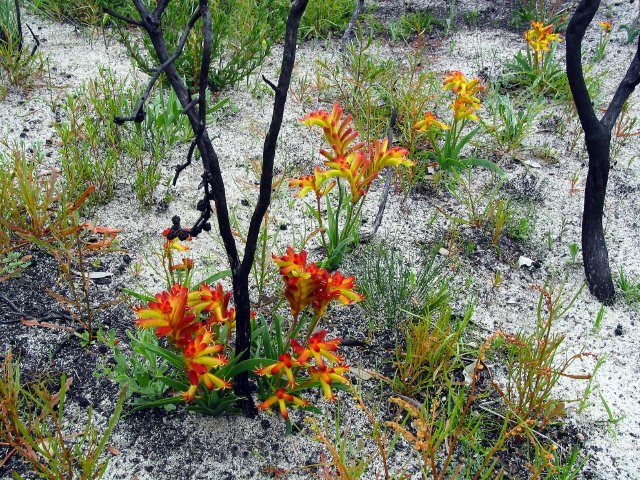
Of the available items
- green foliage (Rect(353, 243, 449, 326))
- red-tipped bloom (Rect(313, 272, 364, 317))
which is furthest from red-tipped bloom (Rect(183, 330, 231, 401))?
green foliage (Rect(353, 243, 449, 326))

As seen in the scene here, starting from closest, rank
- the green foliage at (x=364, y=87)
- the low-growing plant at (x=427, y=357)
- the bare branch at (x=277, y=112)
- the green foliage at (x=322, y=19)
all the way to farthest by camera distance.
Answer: the bare branch at (x=277, y=112) < the low-growing plant at (x=427, y=357) < the green foliage at (x=364, y=87) < the green foliage at (x=322, y=19)

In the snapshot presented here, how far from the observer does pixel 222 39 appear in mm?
3902

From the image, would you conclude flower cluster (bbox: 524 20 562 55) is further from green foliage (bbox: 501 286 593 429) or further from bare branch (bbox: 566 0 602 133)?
green foliage (bbox: 501 286 593 429)

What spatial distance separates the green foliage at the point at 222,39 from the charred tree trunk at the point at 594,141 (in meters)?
1.94

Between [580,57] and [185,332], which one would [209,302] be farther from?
[580,57]

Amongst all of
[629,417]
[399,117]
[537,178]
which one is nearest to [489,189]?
[537,178]

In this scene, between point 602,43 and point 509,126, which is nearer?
point 509,126

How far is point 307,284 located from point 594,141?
1465 mm

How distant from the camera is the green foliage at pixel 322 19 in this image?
437cm

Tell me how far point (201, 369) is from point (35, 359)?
0.88m

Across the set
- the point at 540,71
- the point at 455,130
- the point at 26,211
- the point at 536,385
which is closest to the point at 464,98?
the point at 455,130

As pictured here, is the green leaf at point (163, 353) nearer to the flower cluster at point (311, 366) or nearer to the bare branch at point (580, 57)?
the flower cluster at point (311, 366)

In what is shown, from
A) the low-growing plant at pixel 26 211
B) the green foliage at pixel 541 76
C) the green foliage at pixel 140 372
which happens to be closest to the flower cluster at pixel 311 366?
the green foliage at pixel 140 372

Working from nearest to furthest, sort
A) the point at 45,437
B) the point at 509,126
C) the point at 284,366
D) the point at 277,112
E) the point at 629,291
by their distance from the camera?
the point at 277,112 < the point at 284,366 < the point at 45,437 < the point at 629,291 < the point at 509,126
